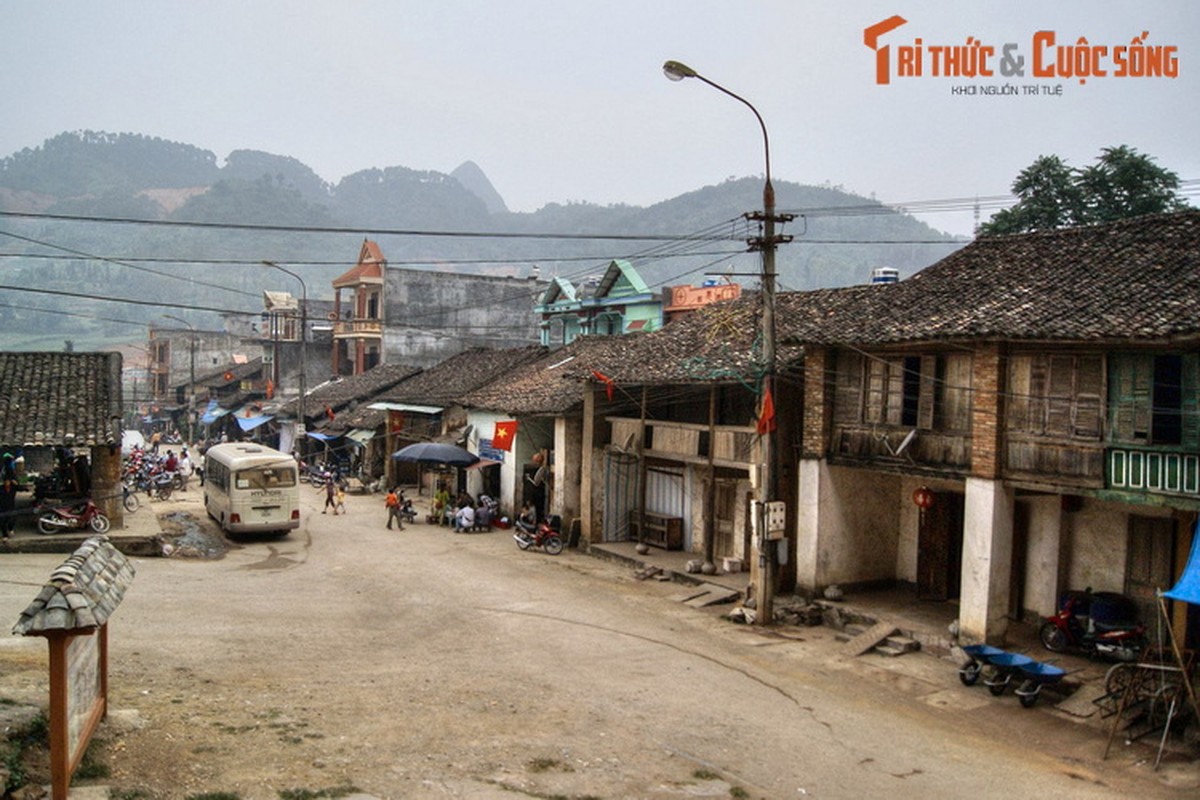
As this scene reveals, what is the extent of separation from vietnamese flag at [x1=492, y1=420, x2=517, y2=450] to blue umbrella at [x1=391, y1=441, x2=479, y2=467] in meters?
1.41

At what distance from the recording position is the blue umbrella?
29.2 meters

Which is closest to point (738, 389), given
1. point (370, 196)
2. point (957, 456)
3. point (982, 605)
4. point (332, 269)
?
point (957, 456)

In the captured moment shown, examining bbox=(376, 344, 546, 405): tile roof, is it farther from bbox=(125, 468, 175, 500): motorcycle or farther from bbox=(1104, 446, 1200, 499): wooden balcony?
bbox=(1104, 446, 1200, 499): wooden balcony

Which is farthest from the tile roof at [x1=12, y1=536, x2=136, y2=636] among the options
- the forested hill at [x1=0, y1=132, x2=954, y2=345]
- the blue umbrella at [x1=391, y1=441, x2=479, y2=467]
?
the forested hill at [x1=0, y1=132, x2=954, y2=345]

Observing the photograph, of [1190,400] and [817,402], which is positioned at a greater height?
Answer: [1190,400]

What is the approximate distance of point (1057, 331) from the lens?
1389 cm

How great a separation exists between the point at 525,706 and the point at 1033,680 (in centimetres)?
747

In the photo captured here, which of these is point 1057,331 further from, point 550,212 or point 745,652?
point 550,212

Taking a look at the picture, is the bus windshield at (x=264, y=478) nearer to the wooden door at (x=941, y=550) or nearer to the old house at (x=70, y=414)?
the old house at (x=70, y=414)

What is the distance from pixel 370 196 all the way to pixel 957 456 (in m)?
184

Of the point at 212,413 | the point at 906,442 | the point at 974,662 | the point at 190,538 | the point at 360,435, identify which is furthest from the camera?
the point at 212,413

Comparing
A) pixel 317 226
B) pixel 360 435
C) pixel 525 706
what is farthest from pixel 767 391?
pixel 317 226

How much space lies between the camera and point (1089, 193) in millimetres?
32562

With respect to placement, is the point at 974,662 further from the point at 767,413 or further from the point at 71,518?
the point at 71,518
